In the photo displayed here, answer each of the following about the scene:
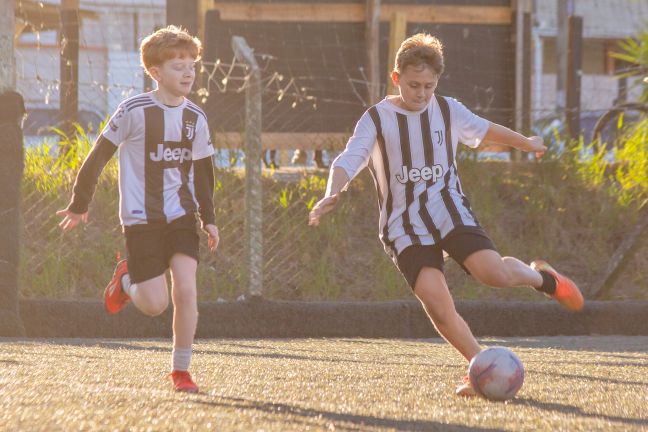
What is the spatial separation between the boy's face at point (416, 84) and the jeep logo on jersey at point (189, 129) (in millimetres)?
874

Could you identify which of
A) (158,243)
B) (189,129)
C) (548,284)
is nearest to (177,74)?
(189,129)

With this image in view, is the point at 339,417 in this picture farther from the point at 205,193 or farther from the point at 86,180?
the point at 86,180

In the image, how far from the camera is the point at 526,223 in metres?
11.3

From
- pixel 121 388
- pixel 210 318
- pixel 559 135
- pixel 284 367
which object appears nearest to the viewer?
pixel 121 388

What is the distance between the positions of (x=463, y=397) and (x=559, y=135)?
7.02 meters

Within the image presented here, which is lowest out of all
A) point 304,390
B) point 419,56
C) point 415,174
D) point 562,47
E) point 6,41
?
point 304,390

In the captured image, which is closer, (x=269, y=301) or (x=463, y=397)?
(x=463, y=397)

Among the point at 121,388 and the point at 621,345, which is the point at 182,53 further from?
the point at 621,345

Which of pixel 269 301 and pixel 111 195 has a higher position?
pixel 111 195

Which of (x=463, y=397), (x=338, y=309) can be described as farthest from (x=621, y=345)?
(x=463, y=397)

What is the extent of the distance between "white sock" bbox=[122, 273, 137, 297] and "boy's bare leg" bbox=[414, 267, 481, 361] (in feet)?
4.01

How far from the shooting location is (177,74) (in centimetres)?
573

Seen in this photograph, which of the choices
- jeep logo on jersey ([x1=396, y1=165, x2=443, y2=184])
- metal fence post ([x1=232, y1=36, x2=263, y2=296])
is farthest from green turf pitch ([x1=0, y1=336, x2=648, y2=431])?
metal fence post ([x1=232, y1=36, x2=263, y2=296])

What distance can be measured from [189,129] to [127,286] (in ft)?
2.66
